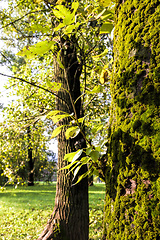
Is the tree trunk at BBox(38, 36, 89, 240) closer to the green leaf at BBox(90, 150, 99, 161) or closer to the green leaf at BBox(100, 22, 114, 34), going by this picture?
the green leaf at BBox(100, 22, 114, 34)

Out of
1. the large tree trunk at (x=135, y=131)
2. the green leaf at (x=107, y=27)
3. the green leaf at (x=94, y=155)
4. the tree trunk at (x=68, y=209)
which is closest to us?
the large tree trunk at (x=135, y=131)

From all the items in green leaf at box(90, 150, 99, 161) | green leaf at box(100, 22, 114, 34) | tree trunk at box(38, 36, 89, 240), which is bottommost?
tree trunk at box(38, 36, 89, 240)

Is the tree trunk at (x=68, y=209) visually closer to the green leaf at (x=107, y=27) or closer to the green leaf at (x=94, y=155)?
the green leaf at (x=107, y=27)

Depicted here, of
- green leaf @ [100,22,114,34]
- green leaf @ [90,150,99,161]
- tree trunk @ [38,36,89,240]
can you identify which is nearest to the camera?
green leaf @ [90,150,99,161]

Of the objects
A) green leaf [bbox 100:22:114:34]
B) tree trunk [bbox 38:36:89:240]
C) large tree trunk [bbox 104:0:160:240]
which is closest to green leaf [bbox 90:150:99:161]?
large tree trunk [bbox 104:0:160:240]

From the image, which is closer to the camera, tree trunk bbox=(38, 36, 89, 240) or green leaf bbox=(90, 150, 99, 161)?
green leaf bbox=(90, 150, 99, 161)

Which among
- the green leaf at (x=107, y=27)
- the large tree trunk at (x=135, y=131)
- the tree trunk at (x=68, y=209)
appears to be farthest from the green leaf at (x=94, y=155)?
the tree trunk at (x=68, y=209)

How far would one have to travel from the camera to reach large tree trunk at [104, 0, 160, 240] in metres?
0.70

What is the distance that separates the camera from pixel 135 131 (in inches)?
30.9

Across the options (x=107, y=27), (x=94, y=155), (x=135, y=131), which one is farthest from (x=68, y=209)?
(x=107, y=27)

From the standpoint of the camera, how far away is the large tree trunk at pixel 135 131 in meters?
0.70

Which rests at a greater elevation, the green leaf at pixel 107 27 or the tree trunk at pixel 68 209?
the green leaf at pixel 107 27

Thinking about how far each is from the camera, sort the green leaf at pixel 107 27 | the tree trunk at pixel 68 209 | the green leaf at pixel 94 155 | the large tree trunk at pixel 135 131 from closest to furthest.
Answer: the large tree trunk at pixel 135 131
the green leaf at pixel 94 155
the green leaf at pixel 107 27
the tree trunk at pixel 68 209

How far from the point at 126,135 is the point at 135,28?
0.51 metres
